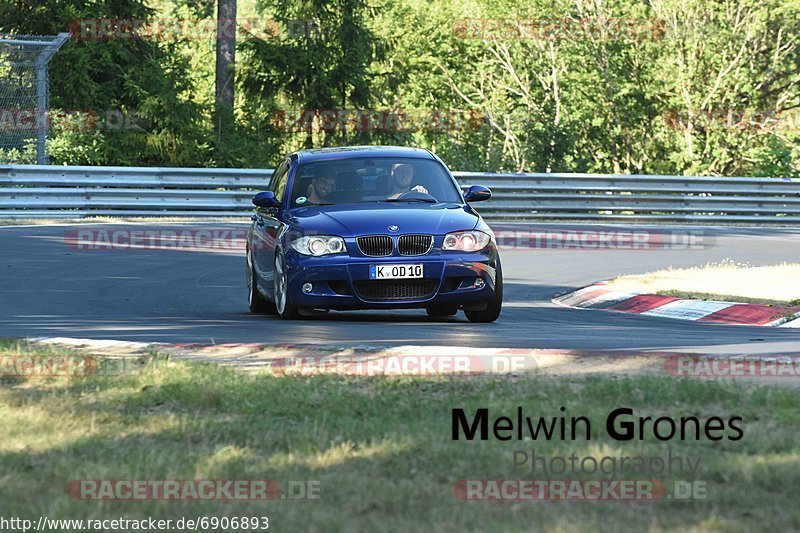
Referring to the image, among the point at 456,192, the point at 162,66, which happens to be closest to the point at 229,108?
the point at 162,66

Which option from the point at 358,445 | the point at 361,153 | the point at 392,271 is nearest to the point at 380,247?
the point at 392,271

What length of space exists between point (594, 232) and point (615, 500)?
2185 cm

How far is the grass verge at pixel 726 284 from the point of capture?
14.4 metres

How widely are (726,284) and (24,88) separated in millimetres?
15231

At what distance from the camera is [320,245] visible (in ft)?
39.2

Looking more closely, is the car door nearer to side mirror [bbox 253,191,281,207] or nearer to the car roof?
side mirror [bbox 253,191,281,207]

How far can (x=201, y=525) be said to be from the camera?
476 centimetres

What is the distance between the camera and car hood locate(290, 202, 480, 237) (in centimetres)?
1193

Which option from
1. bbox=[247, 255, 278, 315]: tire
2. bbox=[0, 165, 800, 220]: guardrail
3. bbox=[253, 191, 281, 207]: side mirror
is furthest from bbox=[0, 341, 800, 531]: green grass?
bbox=[0, 165, 800, 220]: guardrail

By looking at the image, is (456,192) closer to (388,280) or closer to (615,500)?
(388,280)

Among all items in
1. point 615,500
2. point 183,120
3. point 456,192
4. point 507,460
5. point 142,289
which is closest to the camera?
point 615,500

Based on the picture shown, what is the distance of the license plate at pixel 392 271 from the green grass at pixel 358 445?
141 inches

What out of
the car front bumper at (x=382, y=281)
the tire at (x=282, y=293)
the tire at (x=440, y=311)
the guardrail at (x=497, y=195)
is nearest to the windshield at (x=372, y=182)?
the tire at (x=282, y=293)

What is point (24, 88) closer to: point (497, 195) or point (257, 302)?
point (497, 195)
